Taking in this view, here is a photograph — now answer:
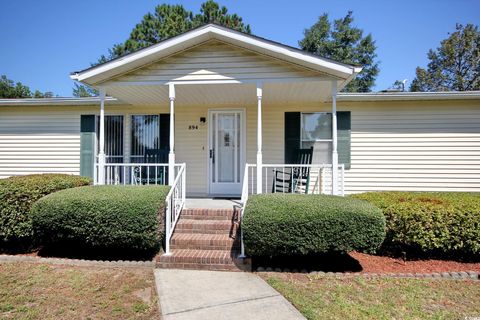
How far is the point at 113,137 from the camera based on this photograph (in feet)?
27.0

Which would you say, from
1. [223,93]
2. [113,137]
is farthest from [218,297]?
[113,137]

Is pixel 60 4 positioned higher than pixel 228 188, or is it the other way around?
pixel 60 4

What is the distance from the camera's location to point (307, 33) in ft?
95.6

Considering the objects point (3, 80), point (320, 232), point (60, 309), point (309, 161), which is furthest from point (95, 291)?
point (3, 80)

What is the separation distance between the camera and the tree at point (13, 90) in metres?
33.9

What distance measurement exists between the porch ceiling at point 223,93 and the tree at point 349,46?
22.8 meters

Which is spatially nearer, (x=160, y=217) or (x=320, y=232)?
(x=320, y=232)

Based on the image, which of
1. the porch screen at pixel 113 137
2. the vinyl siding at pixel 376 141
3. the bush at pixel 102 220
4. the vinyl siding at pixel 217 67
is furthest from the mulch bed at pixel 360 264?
the porch screen at pixel 113 137

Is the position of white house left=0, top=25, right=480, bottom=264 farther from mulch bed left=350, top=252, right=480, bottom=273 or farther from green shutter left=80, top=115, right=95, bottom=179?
mulch bed left=350, top=252, right=480, bottom=273

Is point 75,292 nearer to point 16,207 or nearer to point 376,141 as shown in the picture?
point 16,207

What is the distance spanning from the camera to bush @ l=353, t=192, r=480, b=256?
4.57 m

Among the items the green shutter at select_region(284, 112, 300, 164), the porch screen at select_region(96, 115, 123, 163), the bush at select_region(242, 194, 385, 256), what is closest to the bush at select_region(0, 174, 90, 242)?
the porch screen at select_region(96, 115, 123, 163)

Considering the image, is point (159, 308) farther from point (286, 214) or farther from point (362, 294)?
point (362, 294)

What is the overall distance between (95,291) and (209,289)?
1.33 metres
